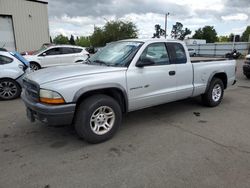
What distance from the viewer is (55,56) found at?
13.5 metres

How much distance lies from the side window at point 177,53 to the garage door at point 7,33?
16.5 m

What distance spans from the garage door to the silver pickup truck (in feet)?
51.6

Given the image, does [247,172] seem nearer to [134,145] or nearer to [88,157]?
[134,145]

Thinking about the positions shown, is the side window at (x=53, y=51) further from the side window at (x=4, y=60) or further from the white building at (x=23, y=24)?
the white building at (x=23, y=24)

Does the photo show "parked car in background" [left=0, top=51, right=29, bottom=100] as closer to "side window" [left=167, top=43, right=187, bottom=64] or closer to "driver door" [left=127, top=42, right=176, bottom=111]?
"driver door" [left=127, top=42, right=176, bottom=111]

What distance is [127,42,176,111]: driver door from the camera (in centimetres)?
440

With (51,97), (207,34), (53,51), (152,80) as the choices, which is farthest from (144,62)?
(207,34)

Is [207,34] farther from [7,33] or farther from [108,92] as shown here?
[108,92]

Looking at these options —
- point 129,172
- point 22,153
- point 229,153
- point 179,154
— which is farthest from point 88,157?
point 229,153

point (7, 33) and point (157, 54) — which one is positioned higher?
point (7, 33)

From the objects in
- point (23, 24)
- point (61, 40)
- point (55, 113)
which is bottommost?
point (55, 113)

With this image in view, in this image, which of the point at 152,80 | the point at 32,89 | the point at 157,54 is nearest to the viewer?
the point at 32,89

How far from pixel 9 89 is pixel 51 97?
469cm

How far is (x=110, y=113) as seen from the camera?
13.6ft
